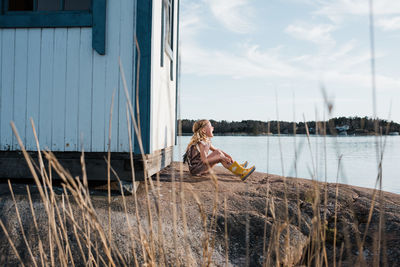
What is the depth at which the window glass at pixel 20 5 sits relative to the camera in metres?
3.62

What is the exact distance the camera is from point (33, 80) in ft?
11.9

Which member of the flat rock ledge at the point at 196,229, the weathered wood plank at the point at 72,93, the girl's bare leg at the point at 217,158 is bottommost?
the flat rock ledge at the point at 196,229

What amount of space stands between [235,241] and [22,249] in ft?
5.68

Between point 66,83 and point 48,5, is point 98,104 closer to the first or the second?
point 66,83

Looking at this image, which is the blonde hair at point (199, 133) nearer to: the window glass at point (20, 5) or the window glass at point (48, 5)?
the window glass at point (48, 5)

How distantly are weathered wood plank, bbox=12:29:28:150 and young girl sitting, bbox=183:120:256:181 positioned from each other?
2.14 m

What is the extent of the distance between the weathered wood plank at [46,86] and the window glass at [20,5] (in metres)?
0.33

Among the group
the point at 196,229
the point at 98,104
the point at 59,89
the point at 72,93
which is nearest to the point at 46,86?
the point at 59,89

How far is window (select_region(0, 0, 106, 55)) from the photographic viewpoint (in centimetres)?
350

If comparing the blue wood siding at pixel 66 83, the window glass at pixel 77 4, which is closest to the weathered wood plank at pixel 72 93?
the blue wood siding at pixel 66 83

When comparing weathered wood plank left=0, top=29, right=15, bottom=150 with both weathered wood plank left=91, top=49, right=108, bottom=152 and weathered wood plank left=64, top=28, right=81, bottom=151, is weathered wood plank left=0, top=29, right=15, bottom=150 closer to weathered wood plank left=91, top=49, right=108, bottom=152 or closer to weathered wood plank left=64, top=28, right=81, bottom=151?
weathered wood plank left=64, top=28, right=81, bottom=151

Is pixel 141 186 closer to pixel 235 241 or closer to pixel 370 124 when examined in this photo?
pixel 235 241

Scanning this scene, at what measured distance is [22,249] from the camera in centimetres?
239

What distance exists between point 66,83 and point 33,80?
1.29 feet
